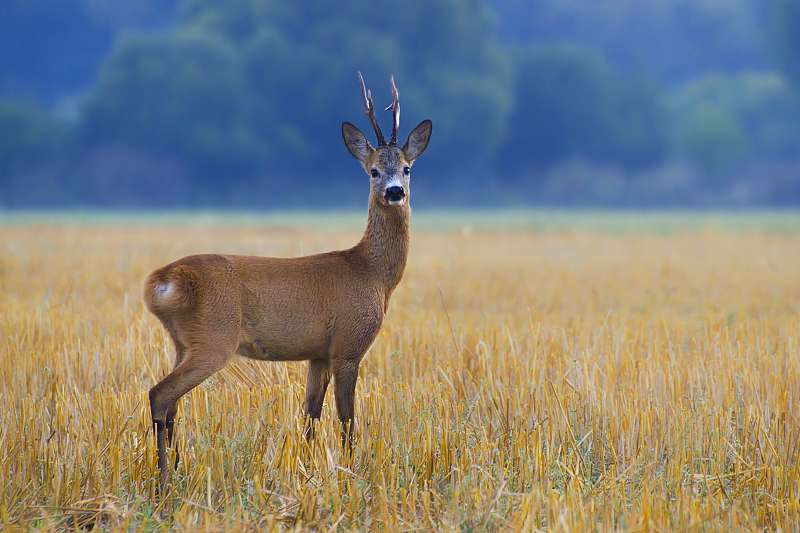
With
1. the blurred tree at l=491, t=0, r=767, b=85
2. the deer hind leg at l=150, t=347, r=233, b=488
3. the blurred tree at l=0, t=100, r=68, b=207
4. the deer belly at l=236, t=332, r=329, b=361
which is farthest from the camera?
the blurred tree at l=491, t=0, r=767, b=85

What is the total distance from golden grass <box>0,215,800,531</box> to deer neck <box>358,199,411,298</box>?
1.79ft

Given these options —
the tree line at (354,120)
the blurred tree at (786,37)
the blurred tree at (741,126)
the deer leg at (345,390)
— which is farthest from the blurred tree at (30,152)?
the deer leg at (345,390)

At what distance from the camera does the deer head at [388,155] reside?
5312 millimetres

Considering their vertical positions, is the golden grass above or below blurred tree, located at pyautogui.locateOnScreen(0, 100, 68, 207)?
below

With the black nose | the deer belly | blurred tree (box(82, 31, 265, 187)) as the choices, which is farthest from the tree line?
the deer belly

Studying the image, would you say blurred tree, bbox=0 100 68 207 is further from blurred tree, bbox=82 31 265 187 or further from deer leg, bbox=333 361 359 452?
deer leg, bbox=333 361 359 452

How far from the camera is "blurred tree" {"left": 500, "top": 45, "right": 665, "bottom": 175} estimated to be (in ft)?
205

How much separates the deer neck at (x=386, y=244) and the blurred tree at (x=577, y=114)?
2240 inches

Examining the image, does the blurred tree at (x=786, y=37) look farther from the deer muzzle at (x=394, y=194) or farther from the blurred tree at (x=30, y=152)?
the deer muzzle at (x=394, y=194)

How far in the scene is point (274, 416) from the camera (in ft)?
16.7

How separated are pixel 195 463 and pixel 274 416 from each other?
77 centimetres

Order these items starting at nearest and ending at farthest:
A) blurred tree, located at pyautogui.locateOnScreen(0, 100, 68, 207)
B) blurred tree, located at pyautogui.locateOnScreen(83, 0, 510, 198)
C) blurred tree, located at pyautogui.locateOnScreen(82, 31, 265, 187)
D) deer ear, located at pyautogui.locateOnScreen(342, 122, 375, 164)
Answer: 1. deer ear, located at pyautogui.locateOnScreen(342, 122, 375, 164)
2. blurred tree, located at pyautogui.locateOnScreen(0, 100, 68, 207)
3. blurred tree, located at pyautogui.locateOnScreen(82, 31, 265, 187)
4. blurred tree, located at pyautogui.locateOnScreen(83, 0, 510, 198)

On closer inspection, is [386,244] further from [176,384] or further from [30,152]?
[30,152]

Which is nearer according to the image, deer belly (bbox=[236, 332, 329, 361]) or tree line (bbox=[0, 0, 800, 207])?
deer belly (bbox=[236, 332, 329, 361])
